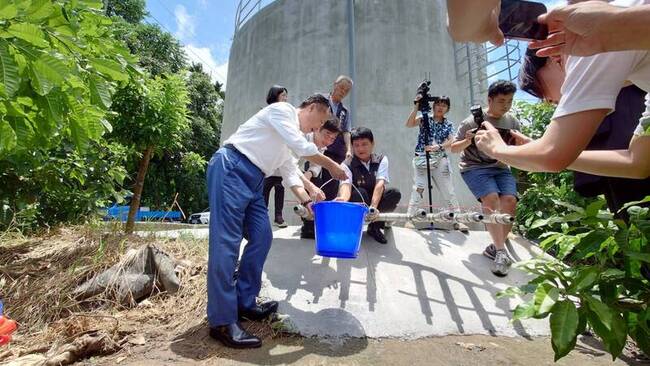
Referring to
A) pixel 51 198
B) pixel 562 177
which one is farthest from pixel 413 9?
pixel 51 198

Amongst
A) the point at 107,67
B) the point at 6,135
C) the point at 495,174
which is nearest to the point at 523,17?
the point at 107,67

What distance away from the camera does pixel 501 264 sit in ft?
11.6

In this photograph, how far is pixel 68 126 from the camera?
2.11 m

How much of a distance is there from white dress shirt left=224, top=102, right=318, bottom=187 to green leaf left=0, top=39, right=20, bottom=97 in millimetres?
1323

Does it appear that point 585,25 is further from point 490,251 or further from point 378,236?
point 490,251

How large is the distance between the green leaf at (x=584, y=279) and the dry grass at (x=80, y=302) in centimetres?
193

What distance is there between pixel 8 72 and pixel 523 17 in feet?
5.35

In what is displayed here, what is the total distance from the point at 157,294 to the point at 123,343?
615 millimetres

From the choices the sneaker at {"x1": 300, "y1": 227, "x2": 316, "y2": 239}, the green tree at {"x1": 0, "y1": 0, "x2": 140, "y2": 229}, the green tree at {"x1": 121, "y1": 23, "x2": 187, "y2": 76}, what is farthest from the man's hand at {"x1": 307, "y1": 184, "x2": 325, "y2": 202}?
the green tree at {"x1": 121, "y1": 23, "x2": 187, "y2": 76}

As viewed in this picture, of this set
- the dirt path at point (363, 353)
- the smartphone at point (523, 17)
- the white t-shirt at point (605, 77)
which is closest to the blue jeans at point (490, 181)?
the dirt path at point (363, 353)

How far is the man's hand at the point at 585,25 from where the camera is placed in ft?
2.72

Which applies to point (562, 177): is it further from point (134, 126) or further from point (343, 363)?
point (134, 126)

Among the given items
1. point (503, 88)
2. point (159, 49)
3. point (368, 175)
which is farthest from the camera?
point (159, 49)

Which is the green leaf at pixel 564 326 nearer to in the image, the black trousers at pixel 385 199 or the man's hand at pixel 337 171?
the man's hand at pixel 337 171
